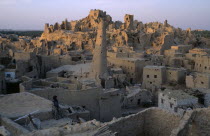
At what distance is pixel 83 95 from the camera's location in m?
11.6

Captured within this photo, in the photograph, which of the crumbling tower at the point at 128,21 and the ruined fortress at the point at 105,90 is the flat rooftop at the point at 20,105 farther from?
the crumbling tower at the point at 128,21

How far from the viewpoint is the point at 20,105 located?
356 inches

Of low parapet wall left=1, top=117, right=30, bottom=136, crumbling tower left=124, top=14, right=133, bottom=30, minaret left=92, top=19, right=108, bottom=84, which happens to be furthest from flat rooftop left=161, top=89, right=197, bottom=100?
crumbling tower left=124, top=14, right=133, bottom=30

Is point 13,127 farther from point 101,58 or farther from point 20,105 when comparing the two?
point 101,58

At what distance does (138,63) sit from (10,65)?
10.4m

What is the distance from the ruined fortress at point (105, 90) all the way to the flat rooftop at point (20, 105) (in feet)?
0.10

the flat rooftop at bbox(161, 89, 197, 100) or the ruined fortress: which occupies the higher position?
the ruined fortress

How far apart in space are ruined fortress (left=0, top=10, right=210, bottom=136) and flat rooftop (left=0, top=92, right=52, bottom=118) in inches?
1.2

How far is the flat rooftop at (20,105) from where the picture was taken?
27.2 feet

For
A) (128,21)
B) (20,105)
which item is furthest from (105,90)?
(128,21)

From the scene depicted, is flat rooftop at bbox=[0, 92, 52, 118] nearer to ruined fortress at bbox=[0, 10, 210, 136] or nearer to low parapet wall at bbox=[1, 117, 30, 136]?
ruined fortress at bbox=[0, 10, 210, 136]

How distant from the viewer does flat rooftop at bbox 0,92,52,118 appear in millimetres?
8305

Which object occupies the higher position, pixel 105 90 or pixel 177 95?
pixel 105 90

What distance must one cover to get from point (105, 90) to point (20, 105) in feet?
16.6
